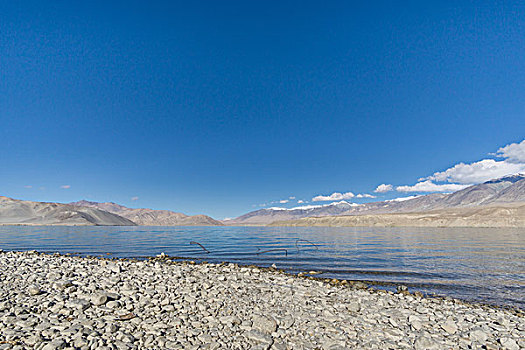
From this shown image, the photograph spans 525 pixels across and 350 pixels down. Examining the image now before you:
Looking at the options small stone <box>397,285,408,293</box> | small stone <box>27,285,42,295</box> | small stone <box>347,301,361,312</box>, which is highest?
small stone <box>27,285,42,295</box>

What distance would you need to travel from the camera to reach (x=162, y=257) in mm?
28266

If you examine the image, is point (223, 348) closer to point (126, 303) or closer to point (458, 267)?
point (126, 303)

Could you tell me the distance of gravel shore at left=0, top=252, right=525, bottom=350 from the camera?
7.82 meters

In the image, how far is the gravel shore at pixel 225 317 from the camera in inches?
308

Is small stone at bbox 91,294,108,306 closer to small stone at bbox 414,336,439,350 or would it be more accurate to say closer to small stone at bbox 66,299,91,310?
small stone at bbox 66,299,91,310

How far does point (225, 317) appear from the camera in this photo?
31.1 ft

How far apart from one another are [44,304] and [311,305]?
1051cm

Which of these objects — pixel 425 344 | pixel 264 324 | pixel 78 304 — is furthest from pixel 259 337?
pixel 78 304

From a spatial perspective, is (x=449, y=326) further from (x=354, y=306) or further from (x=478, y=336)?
(x=354, y=306)

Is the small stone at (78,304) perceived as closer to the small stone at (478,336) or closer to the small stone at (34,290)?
the small stone at (34,290)

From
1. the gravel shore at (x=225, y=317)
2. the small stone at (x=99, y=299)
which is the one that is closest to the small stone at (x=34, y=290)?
the gravel shore at (x=225, y=317)

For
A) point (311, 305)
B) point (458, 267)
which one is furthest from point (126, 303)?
point (458, 267)

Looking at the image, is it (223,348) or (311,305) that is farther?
(311,305)

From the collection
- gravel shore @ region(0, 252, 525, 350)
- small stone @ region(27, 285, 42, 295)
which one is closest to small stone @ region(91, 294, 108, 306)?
gravel shore @ region(0, 252, 525, 350)
